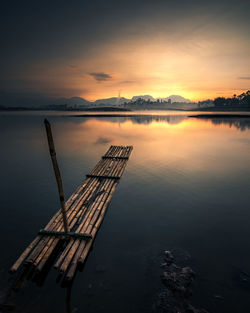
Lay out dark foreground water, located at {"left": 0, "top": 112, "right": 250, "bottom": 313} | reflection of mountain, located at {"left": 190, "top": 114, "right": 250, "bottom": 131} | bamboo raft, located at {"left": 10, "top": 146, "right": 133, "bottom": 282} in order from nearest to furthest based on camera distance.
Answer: dark foreground water, located at {"left": 0, "top": 112, "right": 250, "bottom": 313}, bamboo raft, located at {"left": 10, "top": 146, "right": 133, "bottom": 282}, reflection of mountain, located at {"left": 190, "top": 114, "right": 250, "bottom": 131}

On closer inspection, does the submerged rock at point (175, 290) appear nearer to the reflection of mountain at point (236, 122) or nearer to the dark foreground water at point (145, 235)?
the dark foreground water at point (145, 235)

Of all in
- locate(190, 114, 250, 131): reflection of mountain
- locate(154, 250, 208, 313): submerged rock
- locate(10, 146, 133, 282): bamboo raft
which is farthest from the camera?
locate(190, 114, 250, 131): reflection of mountain

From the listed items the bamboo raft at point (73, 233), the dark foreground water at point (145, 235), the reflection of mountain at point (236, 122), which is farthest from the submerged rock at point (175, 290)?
the reflection of mountain at point (236, 122)

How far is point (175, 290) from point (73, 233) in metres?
4.97

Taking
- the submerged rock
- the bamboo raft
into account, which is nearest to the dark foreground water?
the submerged rock

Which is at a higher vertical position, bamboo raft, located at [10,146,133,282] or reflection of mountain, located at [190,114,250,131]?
bamboo raft, located at [10,146,133,282]

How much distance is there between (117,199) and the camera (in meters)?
13.5

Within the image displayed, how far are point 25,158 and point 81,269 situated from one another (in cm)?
2260

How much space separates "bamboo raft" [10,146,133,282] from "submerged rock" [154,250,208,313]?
3.31m

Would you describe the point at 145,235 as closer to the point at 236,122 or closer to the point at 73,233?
the point at 73,233

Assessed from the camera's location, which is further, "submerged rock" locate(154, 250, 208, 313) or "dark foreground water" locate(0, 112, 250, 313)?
"dark foreground water" locate(0, 112, 250, 313)

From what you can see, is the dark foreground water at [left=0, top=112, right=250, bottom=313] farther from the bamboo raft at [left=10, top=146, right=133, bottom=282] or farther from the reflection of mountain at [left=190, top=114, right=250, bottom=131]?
the reflection of mountain at [left=190, top=114, right=250, bottom=131]

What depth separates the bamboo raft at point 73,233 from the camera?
23.2ft

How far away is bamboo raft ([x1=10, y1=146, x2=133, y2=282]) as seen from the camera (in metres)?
7.07
